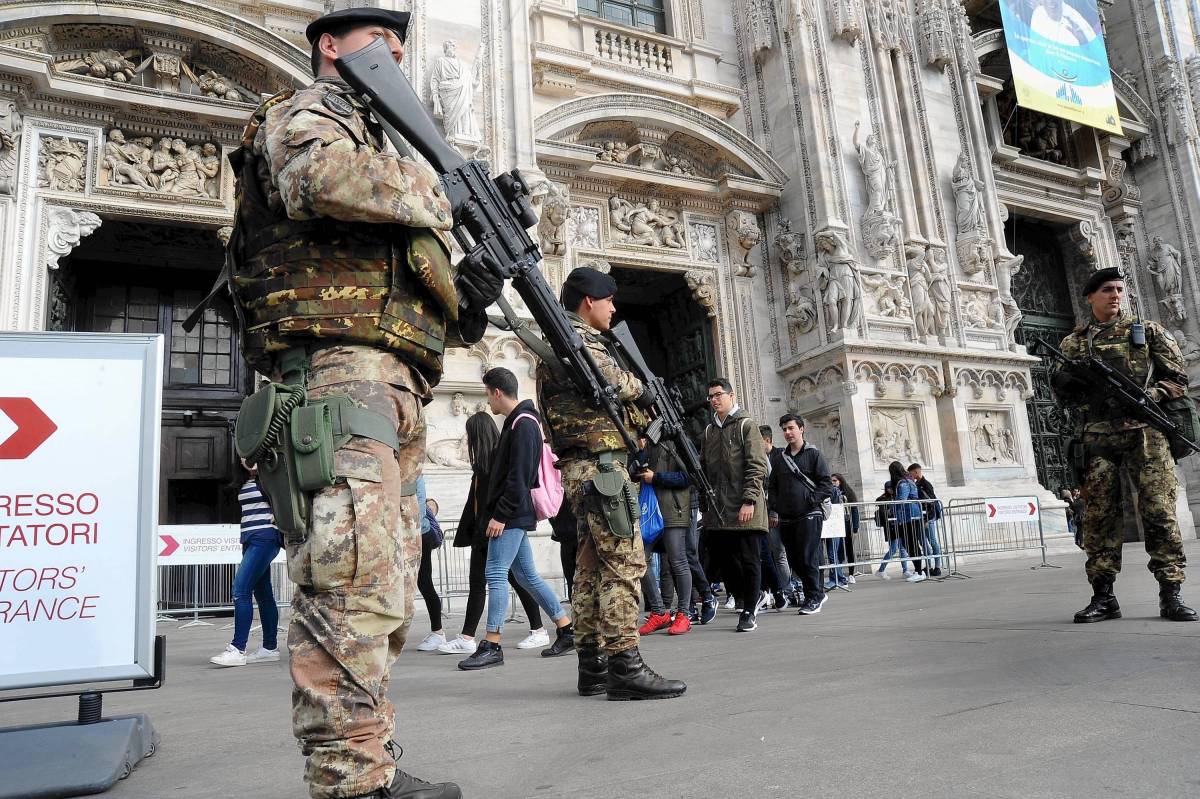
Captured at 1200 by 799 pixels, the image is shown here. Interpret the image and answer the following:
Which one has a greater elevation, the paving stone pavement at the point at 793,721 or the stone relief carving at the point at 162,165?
the stone relief carving at the point at 162,165

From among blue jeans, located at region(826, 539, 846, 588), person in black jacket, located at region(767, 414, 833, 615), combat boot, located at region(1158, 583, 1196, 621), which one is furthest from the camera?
blue jeans, located at region(826, 539, 846, 588)

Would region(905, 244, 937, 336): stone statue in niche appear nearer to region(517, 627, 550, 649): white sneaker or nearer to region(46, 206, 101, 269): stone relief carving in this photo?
region(517, 627, 550, 649): white sneaker

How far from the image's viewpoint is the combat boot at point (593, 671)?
3.71 m

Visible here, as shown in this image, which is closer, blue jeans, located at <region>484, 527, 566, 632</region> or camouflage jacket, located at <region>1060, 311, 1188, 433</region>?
camouflage jacket, located at <region>1060, 311, 1188, 433</region>

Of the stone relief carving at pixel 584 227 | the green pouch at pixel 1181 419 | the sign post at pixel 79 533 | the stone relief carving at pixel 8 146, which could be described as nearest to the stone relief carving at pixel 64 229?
the stone relief carving at pixel 8 146

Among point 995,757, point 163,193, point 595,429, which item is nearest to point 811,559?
point 595,429

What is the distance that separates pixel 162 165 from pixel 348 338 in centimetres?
1000

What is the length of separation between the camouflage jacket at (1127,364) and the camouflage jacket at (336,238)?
4.46 m

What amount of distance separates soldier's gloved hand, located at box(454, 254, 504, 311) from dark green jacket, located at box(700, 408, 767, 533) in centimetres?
388

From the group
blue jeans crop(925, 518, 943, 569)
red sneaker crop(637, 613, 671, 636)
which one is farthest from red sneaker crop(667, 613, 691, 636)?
blue jeans crop(925, 518, 943, 569)

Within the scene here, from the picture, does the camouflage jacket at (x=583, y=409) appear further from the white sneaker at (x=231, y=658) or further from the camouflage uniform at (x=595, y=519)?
the white sneaker at (x=231, y=658)

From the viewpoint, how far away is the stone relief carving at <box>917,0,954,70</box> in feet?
49.6

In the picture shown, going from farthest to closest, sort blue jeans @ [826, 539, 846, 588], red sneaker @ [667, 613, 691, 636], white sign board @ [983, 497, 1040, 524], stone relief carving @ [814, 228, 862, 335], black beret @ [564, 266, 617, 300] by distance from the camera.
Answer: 1. stone relief carving @ [814, 228, 862, 335]
2. white sign board @ [983, 497, 1040, 524]
3. blue jeans @ [826, 539, 846, 588]
4. red sneaker @ [667, 613, 691, 636]
5. black beret @ [564, 266, 617, 300]

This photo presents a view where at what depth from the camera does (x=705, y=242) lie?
14156 mm
